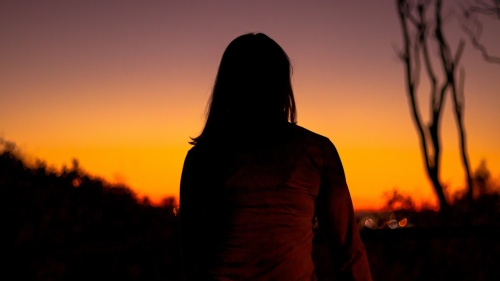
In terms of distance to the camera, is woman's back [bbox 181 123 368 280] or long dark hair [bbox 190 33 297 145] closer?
woman's back [bbox 181 123 368 280]

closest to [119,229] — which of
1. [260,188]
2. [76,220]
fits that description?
[76,220]

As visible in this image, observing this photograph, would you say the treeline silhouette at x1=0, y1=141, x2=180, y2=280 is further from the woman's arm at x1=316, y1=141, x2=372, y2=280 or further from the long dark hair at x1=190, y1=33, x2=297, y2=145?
the woman's arm at x1=316, y1=141, x2=372, y2=280

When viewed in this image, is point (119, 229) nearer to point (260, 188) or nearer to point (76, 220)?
point (76, 220)

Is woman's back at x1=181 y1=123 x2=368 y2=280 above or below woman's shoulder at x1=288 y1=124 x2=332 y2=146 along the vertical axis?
below

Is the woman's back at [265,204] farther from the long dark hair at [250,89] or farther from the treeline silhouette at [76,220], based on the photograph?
the treeline silhouette at [76,220]

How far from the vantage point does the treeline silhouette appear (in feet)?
18.7

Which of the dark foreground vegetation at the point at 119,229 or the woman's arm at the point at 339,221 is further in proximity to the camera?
the dark foreground vegetation at the point at 119,229

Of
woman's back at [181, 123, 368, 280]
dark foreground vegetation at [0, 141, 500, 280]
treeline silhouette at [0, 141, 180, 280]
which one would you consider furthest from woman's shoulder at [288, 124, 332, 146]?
dark foreground vegetation at [0, 141, 500, 280]

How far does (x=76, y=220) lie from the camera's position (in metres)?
6.71

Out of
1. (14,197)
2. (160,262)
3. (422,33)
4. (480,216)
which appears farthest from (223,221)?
(422,33)

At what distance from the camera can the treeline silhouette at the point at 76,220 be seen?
5695 millimetres

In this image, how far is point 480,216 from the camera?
843 centimetres

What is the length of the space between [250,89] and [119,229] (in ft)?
19.2

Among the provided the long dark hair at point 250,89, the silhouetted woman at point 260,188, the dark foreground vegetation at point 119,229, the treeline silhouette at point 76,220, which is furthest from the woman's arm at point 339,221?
the dark foreground vegetation at point 119,229
